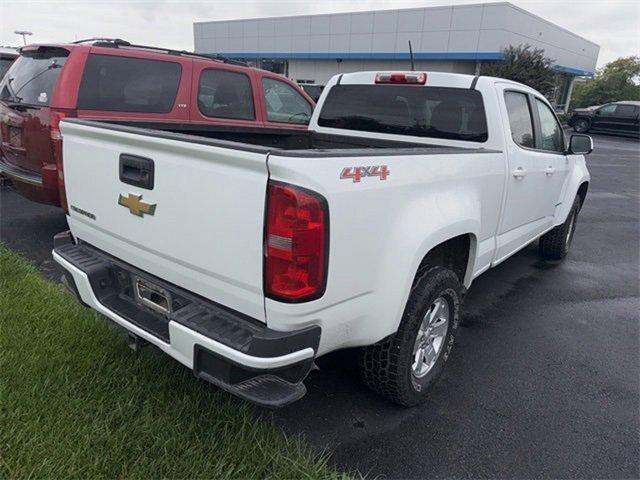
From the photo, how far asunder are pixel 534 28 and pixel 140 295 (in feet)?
113

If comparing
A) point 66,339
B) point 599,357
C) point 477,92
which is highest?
point 477,92

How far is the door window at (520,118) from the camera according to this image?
3648 millimetres

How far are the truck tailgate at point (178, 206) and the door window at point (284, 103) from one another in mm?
3684

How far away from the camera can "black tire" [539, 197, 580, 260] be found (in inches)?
221

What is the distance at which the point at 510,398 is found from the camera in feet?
9.94

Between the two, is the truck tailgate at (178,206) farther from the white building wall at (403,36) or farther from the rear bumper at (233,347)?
the white building wall at (403,36)

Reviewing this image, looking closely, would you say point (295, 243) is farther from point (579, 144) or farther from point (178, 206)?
point (579, 144)

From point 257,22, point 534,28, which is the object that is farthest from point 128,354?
point 257,22

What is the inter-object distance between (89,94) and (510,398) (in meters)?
4.28

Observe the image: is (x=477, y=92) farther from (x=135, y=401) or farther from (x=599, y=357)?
(x=135, y=401)

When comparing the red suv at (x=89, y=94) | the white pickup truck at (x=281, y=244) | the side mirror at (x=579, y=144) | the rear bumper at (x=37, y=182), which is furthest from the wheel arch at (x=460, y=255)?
the rear bumper at (x=37, y=182)

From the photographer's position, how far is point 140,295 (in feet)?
8.19

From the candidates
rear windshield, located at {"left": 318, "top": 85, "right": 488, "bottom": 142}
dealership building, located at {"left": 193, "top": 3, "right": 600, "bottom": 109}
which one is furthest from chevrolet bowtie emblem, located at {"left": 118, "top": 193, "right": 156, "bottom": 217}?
dealership building, located at {"left": 193, "top": 3, "right": 600, "bottom": 109}

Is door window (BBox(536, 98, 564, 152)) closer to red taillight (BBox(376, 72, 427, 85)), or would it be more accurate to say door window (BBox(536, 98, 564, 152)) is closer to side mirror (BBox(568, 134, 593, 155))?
side mirror (BBox(568, 134, 593, 155))
